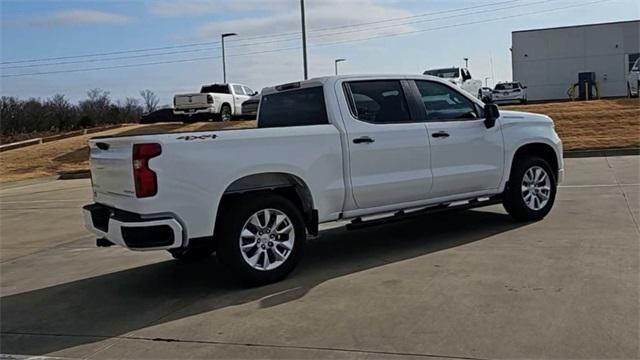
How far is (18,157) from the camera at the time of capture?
87.0 feet

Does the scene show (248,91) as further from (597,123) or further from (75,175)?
(597,123)

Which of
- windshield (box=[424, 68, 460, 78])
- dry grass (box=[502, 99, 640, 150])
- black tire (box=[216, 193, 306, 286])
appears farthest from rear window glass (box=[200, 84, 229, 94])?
black tire (box=[216, 193, 306, 286])

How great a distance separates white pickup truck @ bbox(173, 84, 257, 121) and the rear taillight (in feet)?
76.2

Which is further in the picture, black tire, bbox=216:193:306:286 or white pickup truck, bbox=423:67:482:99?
white pickup truck, bbox=423:67:482:99

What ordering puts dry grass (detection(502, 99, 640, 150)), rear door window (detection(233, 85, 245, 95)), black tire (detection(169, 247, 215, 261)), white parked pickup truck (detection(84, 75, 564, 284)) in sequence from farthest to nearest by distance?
rear door window (detection(233, 85, 245, 95)) → dry grass (detection(502, 99, 640, 150)) → black tire (detection(169, 247, 215, 261)) → white parked pickup truck (detection(84, 75, 564, 284))

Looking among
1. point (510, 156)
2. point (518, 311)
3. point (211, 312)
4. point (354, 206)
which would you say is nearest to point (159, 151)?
point (211, 312)

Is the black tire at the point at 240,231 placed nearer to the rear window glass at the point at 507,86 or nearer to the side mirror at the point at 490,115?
the side mirror at the point at 490,115

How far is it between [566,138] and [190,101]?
16.2m

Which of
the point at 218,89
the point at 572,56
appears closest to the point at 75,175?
the point at 218,89

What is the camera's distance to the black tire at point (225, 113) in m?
29.3

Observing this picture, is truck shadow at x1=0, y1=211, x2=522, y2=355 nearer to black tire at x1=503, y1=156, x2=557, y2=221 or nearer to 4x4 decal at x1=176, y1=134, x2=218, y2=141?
black tire at x1=503, y1=156, x2=557, y2=221

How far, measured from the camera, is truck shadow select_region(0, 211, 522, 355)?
17.2ft

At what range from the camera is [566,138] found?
19391mm

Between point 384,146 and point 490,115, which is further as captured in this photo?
point 490,115
